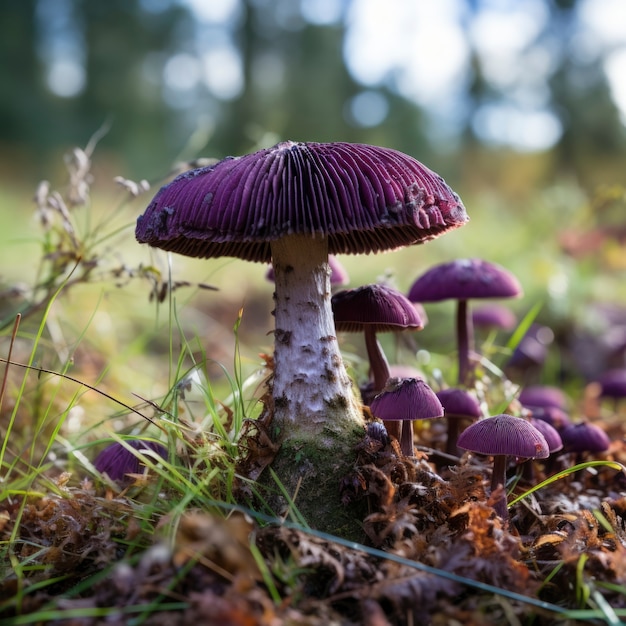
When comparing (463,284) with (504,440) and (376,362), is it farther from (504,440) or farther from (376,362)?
(504,440)

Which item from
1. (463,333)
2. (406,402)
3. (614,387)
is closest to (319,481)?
(406,402)

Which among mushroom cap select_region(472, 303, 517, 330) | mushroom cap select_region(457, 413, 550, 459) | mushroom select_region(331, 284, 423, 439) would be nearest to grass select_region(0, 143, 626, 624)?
mushroom cap select_region(457, 413, 550, 459)

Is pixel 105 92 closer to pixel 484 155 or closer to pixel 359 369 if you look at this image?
pixel 484 155

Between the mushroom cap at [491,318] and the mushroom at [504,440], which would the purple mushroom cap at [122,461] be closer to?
the mushroom at [504,440]

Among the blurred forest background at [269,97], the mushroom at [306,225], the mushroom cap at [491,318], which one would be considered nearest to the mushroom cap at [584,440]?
the mushroom at [306,225]

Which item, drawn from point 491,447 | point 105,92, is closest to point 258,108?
point 105,92
